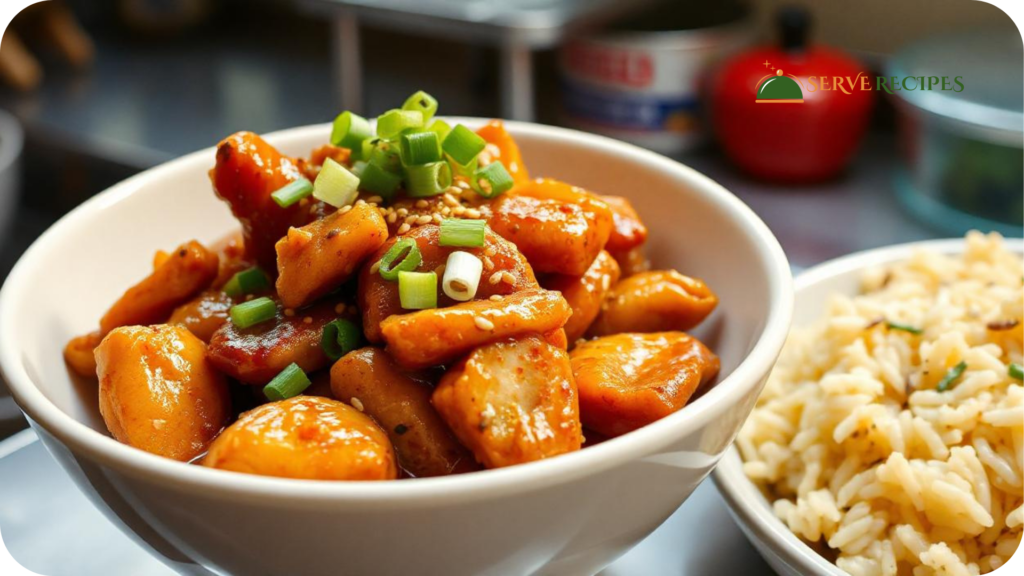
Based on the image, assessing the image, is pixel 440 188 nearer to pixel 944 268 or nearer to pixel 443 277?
pixel 443 277

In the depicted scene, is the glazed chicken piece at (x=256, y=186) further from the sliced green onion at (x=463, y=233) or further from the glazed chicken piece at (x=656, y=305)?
the glazed chicken piece at (x=656, y=305)

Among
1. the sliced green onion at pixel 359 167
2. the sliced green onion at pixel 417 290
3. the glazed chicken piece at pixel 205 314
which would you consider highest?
the sliced green onion at pixel 359 167

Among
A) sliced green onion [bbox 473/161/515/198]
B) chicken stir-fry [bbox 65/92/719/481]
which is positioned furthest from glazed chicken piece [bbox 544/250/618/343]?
sliced green onion [bbox 473/161/515/198]

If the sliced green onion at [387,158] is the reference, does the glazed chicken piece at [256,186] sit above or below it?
below

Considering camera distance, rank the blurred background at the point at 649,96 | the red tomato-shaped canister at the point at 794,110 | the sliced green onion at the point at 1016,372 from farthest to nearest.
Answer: the red tomato-shaped canister at the point at 794,110, the blurred background at the point at 649,96, the sliced green onion at the point at 1016,372

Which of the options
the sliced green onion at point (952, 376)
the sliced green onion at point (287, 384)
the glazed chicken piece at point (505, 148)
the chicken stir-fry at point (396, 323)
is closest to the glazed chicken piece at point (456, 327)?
the chicken stir-fry at point (396, 323)

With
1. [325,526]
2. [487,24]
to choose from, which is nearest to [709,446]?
[325,526]

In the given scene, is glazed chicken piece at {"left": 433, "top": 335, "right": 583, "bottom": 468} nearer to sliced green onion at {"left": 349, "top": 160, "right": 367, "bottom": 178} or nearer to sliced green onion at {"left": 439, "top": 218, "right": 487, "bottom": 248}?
sliced green onion at {"left": 439, "top": 218, "right": 487, "bottom": 248}
